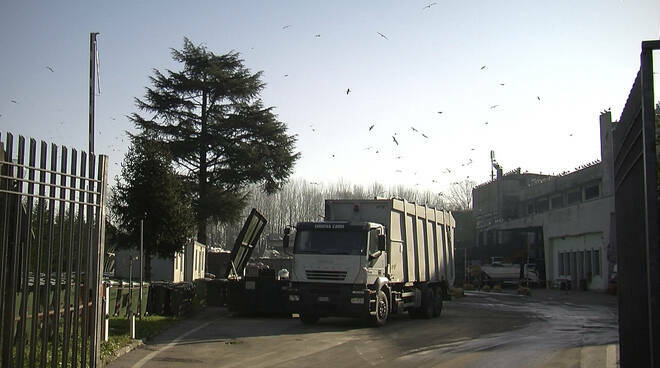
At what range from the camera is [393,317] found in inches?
934

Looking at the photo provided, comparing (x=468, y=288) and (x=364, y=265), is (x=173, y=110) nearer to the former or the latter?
(x=364, y=265)

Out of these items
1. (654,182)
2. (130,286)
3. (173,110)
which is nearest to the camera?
(654,182)

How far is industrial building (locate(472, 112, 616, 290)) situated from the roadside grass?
29.8 m

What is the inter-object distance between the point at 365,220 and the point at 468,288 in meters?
39.1

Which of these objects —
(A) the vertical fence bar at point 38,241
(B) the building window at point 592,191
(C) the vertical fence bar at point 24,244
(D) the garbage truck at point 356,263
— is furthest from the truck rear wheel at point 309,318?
(B) the building window at point 592,191

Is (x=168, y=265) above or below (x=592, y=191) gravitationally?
below

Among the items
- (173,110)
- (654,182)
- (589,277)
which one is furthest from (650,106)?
(589,277)

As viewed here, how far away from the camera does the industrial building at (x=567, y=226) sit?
156 feet

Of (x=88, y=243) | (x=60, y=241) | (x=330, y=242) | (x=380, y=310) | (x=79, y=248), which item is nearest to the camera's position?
(x=60, y=241)

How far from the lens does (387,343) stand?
15648mm

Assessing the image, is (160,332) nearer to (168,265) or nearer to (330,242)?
(330,242)

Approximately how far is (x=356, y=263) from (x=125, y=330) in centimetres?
635

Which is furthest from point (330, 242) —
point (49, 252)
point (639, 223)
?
point (639, 223)

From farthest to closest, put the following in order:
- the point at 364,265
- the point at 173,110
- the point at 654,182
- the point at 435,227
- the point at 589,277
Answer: the point at 589,277, the point at 173,110, the point at 435,227, the point at 364,265, the point at 654,182
